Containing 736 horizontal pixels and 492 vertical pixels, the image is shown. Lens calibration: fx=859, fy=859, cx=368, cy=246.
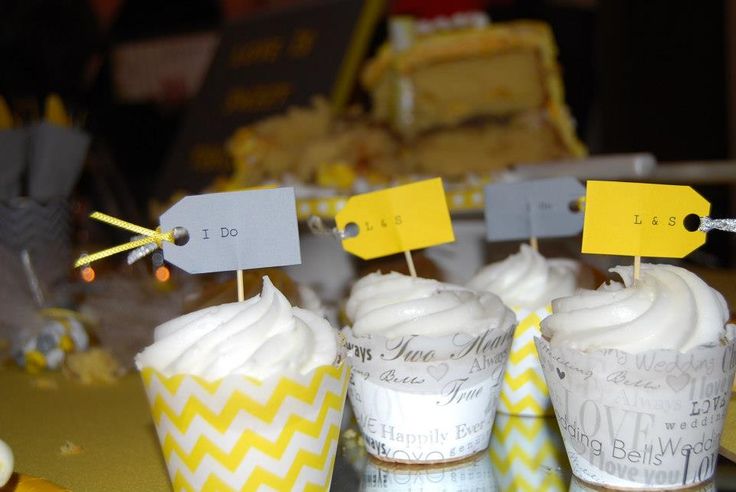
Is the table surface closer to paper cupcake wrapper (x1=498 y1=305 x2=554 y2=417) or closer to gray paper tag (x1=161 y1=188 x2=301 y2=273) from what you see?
paper cupcake wrapper (x1=498 y1=305 x2=554 y2=417)

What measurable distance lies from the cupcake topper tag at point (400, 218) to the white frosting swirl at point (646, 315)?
0.31 meters

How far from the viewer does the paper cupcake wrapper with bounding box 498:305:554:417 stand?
169 cm

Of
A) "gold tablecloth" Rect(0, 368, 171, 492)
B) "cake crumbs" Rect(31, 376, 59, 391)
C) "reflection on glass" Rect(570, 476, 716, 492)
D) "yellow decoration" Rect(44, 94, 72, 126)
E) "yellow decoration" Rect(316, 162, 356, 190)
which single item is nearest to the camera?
"reflection on glass" Rect(570, 476, 716, 492)

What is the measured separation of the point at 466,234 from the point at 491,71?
1.07 m

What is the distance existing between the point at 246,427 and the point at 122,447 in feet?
1.52

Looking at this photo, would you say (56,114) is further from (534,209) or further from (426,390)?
(426,390)

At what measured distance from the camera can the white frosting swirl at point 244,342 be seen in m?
1.20

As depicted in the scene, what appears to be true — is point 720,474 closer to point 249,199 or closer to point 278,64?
point 249,199

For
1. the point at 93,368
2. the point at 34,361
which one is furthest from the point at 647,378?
the point at 34,361

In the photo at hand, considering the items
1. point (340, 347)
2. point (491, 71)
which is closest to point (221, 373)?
point (340, 347)

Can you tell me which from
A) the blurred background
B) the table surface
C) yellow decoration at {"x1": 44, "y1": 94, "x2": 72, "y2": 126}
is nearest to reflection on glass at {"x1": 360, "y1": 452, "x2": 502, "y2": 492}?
the table surface

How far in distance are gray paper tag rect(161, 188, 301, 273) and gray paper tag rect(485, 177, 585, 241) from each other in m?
0.61

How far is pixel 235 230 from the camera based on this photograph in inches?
52.4

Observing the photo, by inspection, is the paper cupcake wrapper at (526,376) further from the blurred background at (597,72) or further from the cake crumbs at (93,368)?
the blurred background at (597,72)
